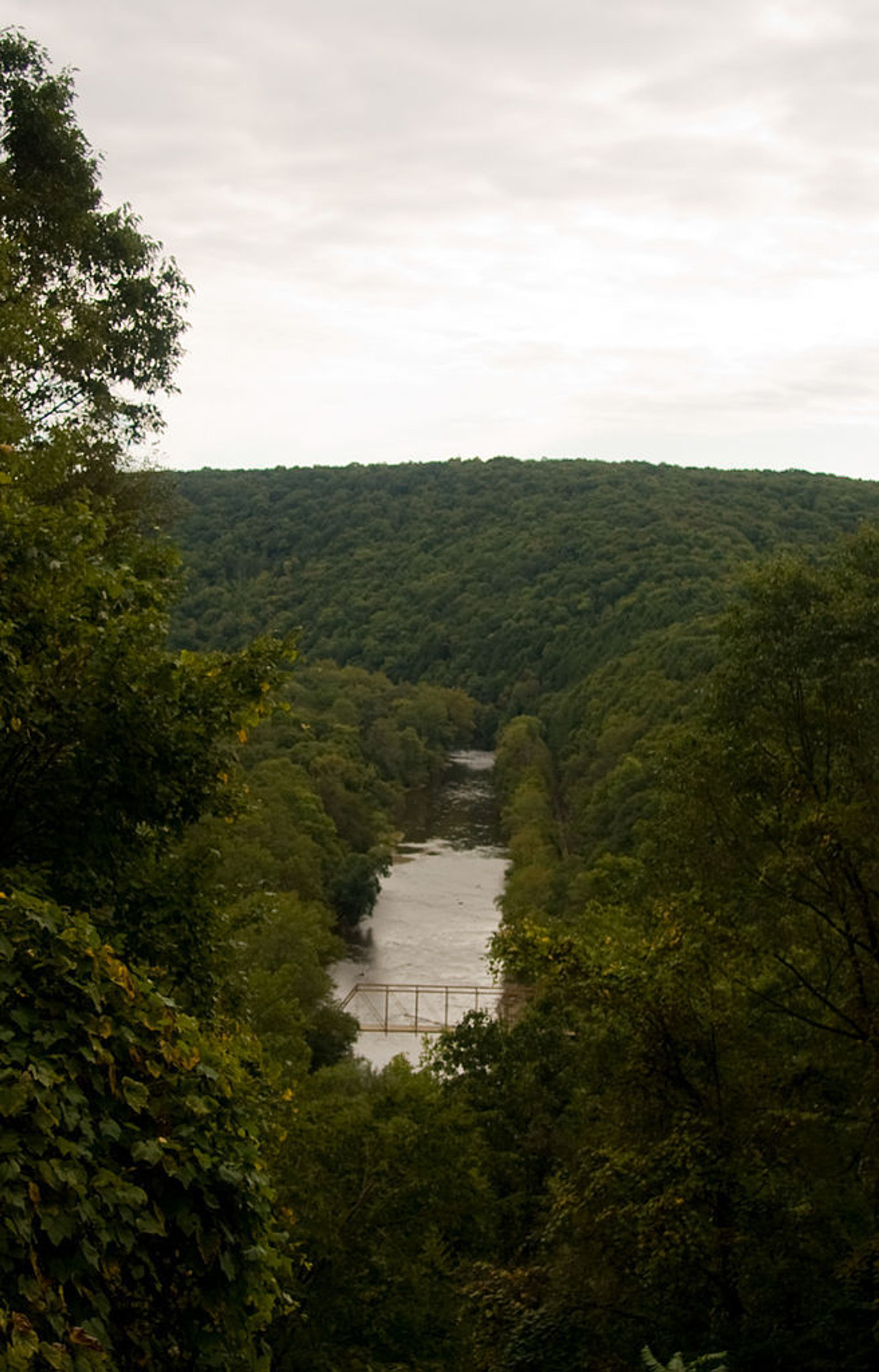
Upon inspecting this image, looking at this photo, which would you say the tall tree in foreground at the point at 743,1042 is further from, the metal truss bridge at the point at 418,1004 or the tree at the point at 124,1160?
the metal truss bridge at the point at 418,1004

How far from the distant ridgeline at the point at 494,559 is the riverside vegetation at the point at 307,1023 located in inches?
2280

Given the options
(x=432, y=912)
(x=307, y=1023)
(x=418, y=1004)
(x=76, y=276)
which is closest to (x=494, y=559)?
(x=432, y=912)

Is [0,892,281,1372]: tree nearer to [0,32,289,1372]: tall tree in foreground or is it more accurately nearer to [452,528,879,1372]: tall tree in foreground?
[0,32,289,1372]: tall tree in foreground

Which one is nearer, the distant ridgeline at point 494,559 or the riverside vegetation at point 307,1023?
the riverside vegetation at point 307,1023

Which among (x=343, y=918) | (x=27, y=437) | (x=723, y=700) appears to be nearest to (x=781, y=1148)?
(x=723, y=700)

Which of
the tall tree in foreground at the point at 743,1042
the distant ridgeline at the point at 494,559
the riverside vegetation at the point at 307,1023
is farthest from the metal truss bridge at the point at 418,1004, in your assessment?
the distant ridgeline at the point at 494,559

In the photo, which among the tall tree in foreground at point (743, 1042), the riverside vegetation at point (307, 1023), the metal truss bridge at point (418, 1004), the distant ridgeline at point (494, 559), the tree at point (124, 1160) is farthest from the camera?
the distant ridgeline at point (494, 559)

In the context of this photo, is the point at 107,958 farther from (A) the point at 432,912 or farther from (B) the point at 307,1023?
(A) the point at 432,912

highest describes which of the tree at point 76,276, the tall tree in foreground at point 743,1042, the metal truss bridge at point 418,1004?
the tree at point 76,276

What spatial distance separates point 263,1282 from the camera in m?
5.59

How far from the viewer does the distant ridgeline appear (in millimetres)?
107000

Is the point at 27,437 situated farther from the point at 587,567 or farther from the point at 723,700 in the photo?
the point at 587,567

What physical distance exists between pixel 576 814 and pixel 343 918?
18212mm

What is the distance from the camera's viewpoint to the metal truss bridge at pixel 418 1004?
43.5 metres
